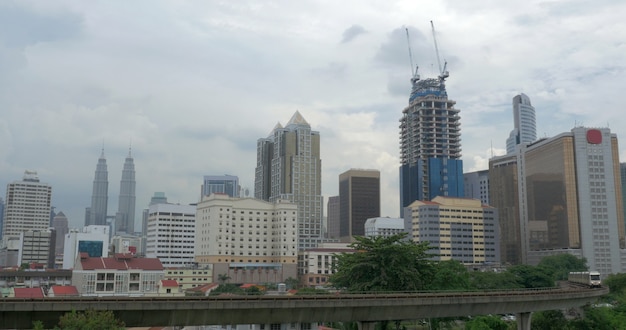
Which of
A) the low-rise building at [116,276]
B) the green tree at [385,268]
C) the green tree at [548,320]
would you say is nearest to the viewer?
the green tree at [385,268]

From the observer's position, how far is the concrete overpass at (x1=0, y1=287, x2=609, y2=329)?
51.8 m

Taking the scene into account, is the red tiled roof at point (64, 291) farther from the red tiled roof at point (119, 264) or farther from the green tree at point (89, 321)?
the green tree at point (89, 321)

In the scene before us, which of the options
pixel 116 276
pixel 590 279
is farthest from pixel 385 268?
pixel 116 276

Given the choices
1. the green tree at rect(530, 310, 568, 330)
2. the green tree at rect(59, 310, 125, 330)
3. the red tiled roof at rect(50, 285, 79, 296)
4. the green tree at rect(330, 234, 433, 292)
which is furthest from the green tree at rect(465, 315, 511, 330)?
the red tiled roof at rect(50, 285, 79, 296)

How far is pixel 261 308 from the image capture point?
57.1 meters

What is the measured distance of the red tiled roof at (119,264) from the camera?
12975 centimetres

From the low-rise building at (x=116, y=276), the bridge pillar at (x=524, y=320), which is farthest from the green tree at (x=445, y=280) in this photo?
the low-rise building at (x=116, y=276)

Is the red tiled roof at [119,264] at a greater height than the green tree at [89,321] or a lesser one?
greater

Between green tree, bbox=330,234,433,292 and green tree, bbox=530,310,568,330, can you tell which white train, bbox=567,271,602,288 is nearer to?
green tree, bbox=530,310,568,330

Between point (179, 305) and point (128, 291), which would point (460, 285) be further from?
point (128, 291)

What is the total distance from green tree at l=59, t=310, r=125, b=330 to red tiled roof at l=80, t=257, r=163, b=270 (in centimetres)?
8370

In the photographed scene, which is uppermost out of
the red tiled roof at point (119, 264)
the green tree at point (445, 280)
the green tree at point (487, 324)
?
the red tiled roof at point (119, 264)

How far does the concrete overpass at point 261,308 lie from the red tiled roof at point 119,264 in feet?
263

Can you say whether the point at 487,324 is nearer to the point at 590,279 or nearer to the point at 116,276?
the point at 590,279
